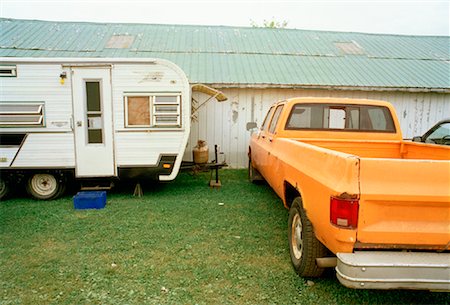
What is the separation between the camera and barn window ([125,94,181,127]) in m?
6.52

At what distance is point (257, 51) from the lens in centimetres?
1189

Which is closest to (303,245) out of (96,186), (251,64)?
(96,186)

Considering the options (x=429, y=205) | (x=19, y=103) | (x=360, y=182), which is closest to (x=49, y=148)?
(x=19, y=103)

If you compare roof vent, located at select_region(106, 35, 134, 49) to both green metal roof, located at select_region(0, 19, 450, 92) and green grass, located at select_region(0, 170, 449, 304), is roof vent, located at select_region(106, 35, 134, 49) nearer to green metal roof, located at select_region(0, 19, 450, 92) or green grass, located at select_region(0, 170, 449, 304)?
green metal roof, located at select_region(0, 19, 450, 92)

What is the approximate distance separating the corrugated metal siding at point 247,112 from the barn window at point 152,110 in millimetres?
3547

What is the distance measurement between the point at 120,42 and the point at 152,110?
6643 mm

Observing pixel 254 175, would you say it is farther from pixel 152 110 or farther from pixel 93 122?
pixel 93 122

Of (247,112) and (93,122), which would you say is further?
(247,112)

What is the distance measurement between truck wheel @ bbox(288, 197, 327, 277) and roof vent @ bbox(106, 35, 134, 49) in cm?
1004

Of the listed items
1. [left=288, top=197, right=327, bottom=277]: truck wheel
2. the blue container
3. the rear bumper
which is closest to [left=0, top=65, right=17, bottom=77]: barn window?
the blue container

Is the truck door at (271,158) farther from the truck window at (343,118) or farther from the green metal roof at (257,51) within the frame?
the green metal roof at (257,51)

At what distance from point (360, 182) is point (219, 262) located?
2.19 m

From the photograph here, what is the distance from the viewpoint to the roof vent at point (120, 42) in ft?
37.4

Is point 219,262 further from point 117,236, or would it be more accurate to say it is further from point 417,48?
point 417,48
